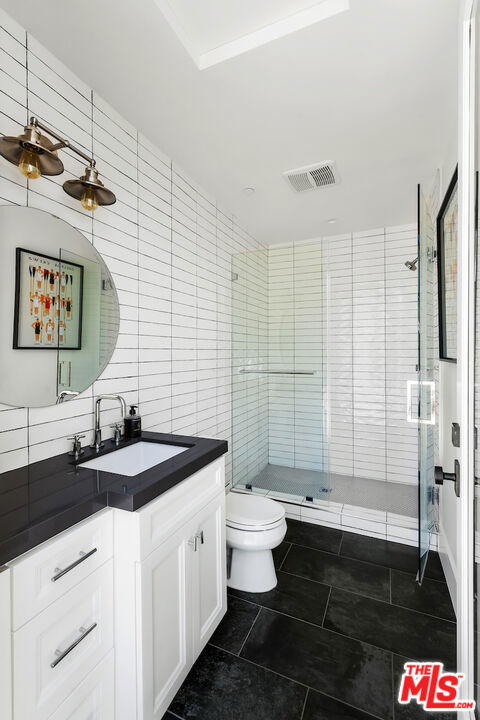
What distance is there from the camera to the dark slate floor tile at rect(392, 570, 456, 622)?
1733 mm

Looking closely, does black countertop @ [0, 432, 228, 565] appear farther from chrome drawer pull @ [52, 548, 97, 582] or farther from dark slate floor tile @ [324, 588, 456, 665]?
dark slate floor tile @ [324, 588, 456, 665]

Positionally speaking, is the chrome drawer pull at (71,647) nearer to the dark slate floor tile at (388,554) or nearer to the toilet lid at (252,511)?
the toilet lid at (252,511)

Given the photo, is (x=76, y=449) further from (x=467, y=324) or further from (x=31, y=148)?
(x=467, y=324)

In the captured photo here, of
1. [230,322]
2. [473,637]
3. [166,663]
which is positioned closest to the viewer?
[473,637]

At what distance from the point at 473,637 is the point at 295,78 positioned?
80.5 inches

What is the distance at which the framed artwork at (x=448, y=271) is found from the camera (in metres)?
1.61

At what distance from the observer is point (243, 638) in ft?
5.08

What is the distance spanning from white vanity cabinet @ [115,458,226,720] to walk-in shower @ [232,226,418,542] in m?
1.35

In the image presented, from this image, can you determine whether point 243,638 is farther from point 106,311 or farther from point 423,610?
point 106,311

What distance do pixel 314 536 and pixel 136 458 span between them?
1581 millimetres

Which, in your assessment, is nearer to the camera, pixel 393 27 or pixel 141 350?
pixel 393 27

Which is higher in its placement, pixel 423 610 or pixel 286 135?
pixel 286 135

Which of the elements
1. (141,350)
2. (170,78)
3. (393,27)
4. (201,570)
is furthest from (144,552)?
(393,27)

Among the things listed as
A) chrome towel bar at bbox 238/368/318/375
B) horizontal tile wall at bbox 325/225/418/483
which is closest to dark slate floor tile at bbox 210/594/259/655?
chrome towel bar at bbox 238/368/318/375
